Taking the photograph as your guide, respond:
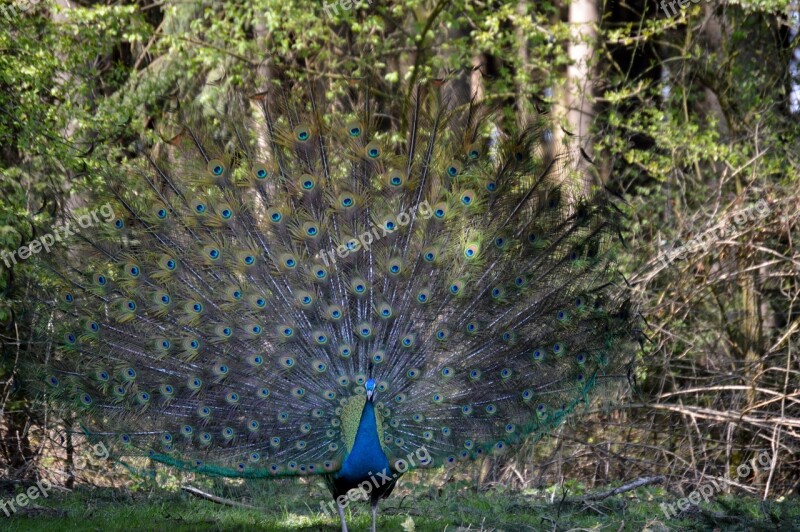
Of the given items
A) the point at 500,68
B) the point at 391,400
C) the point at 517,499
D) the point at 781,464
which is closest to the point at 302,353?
the point at 391,400

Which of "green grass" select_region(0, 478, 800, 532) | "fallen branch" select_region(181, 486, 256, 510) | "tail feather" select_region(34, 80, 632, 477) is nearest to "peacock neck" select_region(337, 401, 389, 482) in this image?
"tail feather" select_region(34, 80, 632, 477)

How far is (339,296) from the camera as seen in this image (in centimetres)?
670

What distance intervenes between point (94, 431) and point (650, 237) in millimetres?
7008

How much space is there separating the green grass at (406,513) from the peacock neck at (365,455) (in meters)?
0.47

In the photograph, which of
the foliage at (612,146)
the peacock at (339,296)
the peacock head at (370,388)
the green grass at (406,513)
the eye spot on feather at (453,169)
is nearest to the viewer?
the peacock head at (370,388)

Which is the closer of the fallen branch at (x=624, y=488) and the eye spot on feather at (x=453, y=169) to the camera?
the eye spot on feather at (x=453, y=169)

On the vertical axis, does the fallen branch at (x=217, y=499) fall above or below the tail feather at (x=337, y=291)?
below

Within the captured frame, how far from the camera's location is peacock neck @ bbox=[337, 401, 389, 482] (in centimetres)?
634

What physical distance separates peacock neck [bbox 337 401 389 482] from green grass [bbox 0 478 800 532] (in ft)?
1.54

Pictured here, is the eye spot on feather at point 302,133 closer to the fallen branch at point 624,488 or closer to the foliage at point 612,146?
the foliage at point 612,146

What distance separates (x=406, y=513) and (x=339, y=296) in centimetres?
219

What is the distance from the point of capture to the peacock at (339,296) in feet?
21.2

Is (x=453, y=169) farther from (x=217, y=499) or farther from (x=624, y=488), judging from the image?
(x=217, y=499)

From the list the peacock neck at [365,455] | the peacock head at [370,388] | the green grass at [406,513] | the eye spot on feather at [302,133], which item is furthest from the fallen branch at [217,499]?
the eye spot on feather at [302,133]
